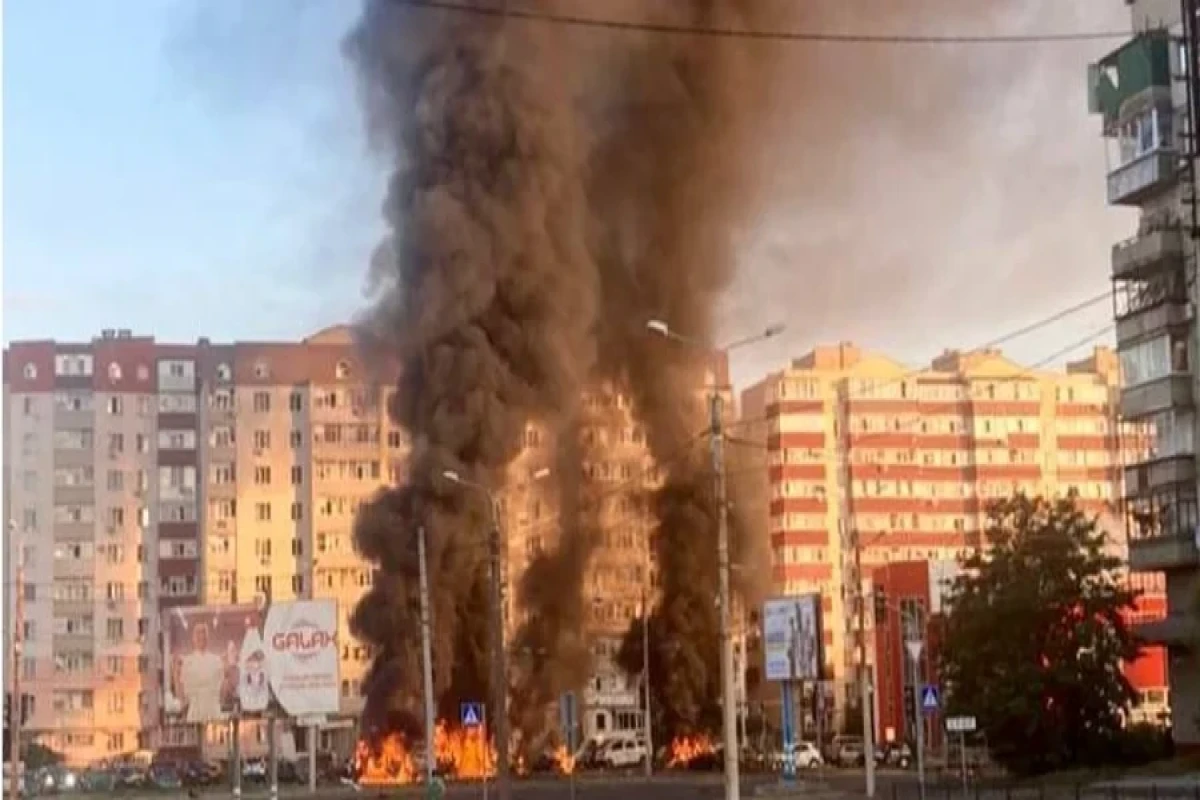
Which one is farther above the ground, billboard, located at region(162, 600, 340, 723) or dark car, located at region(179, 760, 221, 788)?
billboard, located at region(162, 600, 340, 723)

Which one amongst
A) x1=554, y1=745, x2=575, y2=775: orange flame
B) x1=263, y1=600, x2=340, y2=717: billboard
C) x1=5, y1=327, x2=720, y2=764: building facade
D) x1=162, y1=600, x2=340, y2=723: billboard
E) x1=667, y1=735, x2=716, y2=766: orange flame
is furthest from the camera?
x1=5, y1=327, x2=720, y2=764: building facade

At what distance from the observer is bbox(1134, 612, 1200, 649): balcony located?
180 feet

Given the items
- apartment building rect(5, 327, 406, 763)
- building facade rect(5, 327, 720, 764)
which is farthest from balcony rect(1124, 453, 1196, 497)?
apartment building rect(5, 327, 406, 763)

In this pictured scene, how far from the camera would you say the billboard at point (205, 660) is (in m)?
56.6

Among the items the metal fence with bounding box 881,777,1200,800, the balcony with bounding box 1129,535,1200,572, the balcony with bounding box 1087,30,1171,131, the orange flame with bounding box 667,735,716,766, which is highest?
the balcony with bounding box 1087,30,1171,131

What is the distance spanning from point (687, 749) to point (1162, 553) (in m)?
28.6

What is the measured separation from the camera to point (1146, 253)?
58.9m

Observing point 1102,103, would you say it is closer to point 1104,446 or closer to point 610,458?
point 610,458

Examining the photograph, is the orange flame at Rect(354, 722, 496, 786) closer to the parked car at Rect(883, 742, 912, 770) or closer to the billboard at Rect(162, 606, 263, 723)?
the billboard at Rect(162, 606, 263, 723)

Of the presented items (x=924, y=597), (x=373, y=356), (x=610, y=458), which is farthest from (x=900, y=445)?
(x=373, y=356)

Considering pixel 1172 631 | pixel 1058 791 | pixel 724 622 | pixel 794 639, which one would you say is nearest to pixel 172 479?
pixel 794 639

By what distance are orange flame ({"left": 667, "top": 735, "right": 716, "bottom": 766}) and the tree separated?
24323 millimetres

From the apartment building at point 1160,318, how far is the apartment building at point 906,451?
63685 millimetres

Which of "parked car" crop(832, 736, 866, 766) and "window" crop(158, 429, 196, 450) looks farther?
"window" crop(158, 429, 196, 450)
